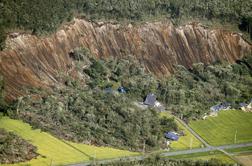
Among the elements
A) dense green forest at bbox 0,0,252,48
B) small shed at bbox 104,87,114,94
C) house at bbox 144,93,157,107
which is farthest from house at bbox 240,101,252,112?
small shed at bbox 104,87,114,94

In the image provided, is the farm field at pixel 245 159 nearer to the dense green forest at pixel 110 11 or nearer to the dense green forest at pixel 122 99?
the dense green forest at pixel 122 99

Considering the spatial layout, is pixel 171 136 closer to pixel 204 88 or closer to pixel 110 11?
pixel 204 88

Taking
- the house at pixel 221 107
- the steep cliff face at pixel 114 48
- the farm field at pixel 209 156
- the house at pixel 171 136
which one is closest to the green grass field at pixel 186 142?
the house at pixel 171 136

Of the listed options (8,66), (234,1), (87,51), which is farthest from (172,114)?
(234,1)

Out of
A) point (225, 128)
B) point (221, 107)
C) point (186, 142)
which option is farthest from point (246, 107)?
point (186, 142)

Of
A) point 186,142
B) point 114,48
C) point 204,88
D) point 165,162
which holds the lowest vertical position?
point 186,142

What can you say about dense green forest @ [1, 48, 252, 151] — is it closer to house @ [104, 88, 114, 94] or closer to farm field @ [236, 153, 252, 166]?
house @ [104, 88, 114, 94]
